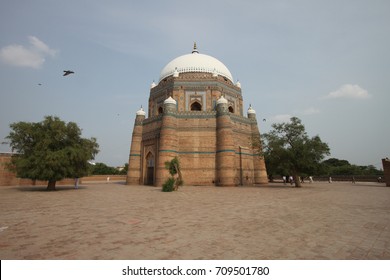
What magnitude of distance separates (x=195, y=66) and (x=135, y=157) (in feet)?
47.3

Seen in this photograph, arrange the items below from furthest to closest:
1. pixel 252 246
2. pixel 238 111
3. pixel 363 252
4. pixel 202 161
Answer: pixel 238 111, pixel 202 161, pixel 252 246, pixel 363 252

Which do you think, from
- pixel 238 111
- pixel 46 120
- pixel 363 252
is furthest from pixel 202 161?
pixel 363 252

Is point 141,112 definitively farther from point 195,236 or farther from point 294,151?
point 195,236

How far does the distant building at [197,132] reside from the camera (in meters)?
23.1

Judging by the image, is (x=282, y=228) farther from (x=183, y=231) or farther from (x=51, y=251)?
(x=51, y=251)

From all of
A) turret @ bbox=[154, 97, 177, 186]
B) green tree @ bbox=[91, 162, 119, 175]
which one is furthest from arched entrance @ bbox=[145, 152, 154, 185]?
green tree @ bbox=[91, 162, 119, 175]

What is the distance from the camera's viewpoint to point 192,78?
27.8m

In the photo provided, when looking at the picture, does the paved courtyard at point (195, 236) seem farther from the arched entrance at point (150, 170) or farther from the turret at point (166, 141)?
the arched entrance at point (150, 170)

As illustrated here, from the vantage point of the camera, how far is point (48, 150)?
1639 cm

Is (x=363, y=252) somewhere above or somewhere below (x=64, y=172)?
below

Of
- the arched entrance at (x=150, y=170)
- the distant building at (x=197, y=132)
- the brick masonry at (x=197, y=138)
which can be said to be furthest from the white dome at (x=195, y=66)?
the arched entrance at (x=150, y=170)

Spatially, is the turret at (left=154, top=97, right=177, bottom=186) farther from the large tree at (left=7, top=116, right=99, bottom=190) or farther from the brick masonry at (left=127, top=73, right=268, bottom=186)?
the large tree at (left=7, top=116, right=99, bottom=190)

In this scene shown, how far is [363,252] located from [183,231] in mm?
3613

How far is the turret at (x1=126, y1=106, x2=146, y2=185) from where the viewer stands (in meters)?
26.2
